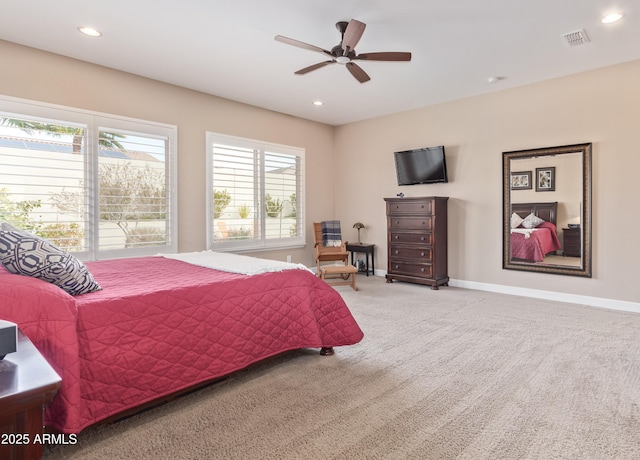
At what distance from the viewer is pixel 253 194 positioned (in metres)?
5.61

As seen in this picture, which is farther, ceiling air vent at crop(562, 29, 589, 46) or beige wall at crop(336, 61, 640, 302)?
beige wall at crop(336, 61, 640, 302)

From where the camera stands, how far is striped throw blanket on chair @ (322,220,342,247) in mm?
5871

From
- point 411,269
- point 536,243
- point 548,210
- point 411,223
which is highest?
point 548,210

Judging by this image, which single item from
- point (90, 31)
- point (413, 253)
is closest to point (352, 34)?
point (90, 31)

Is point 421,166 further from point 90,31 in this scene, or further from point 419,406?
point 90,31

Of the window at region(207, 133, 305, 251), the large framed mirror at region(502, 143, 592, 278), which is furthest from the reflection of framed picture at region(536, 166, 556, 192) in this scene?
the window at region(207, 133, 305, 251)

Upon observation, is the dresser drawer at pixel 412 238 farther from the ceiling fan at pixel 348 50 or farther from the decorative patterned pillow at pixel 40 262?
the decorative patterned pillow at pixel 40 262

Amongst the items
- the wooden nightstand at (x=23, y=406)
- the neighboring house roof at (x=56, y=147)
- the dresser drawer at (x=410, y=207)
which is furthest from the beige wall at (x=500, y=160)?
the wooden nightstand at (x=23, y=406)

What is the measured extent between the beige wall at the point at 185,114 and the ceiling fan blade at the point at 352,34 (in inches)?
99.4

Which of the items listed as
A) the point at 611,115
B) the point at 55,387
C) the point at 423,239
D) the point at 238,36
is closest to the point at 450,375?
the point at 55,387

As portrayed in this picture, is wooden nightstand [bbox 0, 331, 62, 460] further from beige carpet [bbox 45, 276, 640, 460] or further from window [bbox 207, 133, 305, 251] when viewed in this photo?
window [bbox 207, 133, 305, 251]

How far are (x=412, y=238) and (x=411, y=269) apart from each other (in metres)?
0.46

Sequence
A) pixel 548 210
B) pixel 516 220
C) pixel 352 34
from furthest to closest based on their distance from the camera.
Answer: pixel 516 220
pixel 548 210
pixel 352 34

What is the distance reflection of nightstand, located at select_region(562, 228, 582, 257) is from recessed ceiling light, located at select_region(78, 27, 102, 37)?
5.41 m
